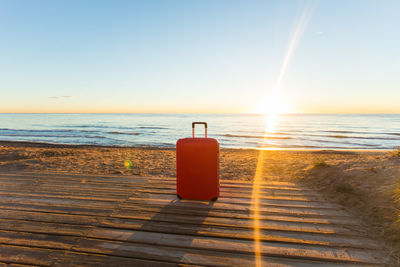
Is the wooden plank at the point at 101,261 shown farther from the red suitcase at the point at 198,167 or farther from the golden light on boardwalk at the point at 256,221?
the red suitcase at the point at 198,167

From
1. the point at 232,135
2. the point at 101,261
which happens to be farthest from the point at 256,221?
the point at 232,135

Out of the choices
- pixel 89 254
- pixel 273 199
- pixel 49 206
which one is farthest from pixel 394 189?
pixel 49 206

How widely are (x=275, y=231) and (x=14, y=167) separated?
7.66 meters

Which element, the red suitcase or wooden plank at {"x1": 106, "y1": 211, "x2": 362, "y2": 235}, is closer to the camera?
wooden plank at {"x1": 106, "y1": 211, "x2": 362, "y2": 235}

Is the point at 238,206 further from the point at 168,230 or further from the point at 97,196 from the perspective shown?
the point at 97,196

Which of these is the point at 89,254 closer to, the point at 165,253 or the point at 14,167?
the point at 165,253

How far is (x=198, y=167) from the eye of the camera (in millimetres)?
3592

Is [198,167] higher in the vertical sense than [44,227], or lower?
higher

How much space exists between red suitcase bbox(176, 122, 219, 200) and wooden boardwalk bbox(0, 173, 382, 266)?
179mm

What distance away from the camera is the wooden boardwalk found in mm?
2193

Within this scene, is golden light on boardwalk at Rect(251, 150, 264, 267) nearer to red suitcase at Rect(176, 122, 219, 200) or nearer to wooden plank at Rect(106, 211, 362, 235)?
wooden plank at Rect(106, 211, 362, 235)

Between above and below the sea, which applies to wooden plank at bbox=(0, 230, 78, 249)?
above

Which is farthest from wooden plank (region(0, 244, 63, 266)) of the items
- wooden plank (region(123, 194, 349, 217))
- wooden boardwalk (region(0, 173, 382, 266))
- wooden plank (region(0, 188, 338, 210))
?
wooden plank (region(0, 188, 338, 210))

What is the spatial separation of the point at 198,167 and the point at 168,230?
115 cm
